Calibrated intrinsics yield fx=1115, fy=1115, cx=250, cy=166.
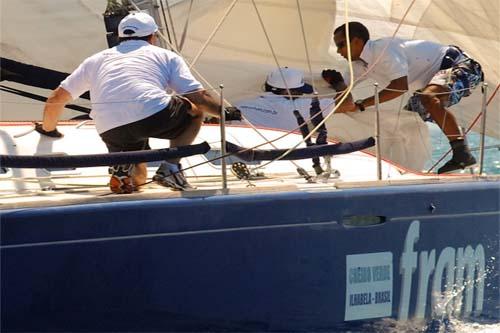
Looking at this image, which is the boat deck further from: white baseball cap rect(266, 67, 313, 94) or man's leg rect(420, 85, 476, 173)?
white baseball cap rect(266, 67, 313, 94)

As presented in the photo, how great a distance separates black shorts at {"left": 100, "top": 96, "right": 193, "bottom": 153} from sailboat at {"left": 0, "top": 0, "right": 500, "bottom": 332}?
0.17 metres

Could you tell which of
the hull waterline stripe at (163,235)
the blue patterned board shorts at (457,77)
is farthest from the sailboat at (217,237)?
the blue patterned board shorts at (457,77)

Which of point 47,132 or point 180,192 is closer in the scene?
point 180,192

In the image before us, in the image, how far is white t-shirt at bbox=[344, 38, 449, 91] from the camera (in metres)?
5.75

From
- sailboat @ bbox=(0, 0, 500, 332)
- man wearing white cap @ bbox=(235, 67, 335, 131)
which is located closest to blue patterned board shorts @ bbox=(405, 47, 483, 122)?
sailboat @ bbox=(0, 0, 500, 332)

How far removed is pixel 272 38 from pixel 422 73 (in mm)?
1393

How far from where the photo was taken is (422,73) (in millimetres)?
5855

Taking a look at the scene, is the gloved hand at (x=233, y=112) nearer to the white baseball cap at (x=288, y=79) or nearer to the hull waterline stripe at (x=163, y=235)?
the hull waterline stripe at (x=163, y=235)

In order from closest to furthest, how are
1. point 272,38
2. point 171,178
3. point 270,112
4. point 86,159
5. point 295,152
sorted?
point 86,159 → point 171,178 → point 295,152 → point 270,112 → point 272,38

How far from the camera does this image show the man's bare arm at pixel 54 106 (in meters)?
4.60

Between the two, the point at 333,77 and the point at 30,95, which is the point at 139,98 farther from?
the point at 333,77

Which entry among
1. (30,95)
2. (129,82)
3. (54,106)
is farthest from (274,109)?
(129,82)

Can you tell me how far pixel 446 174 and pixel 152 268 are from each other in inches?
74.3


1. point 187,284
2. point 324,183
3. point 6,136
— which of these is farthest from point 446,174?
point 6,136
